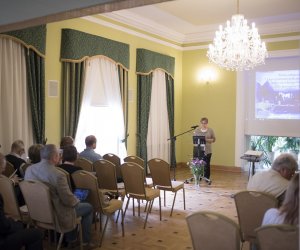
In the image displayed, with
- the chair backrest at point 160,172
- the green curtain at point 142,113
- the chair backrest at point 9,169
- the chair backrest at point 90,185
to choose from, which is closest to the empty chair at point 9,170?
the chair backrest at point 9,169

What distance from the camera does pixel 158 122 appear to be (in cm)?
874

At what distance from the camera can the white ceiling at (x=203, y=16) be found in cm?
712

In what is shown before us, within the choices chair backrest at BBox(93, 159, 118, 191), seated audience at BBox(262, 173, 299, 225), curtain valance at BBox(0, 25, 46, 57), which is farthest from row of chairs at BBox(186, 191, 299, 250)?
curtain valance at BBox(0, 25, 46, 57)

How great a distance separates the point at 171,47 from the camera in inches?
365

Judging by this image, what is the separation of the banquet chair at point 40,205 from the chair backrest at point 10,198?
12cm

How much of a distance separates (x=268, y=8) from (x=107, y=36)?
325 centimetres

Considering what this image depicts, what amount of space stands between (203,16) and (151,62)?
1.50 meters

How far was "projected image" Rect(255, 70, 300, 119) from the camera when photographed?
27.6 ft

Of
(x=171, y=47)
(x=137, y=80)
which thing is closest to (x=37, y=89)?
(x=137, y=80)

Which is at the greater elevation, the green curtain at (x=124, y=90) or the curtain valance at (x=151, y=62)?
the curtain valance at (x=151, y=62)

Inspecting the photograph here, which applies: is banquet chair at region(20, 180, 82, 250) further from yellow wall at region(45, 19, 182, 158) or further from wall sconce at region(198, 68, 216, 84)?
wall sconce at region(198, 68, 216, 84)

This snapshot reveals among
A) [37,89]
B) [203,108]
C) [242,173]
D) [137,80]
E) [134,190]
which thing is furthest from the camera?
[203,108]

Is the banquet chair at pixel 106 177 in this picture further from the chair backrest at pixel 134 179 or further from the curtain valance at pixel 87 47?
the curtain valance at pixel 87 47

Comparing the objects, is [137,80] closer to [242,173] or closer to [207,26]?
[207,26]
